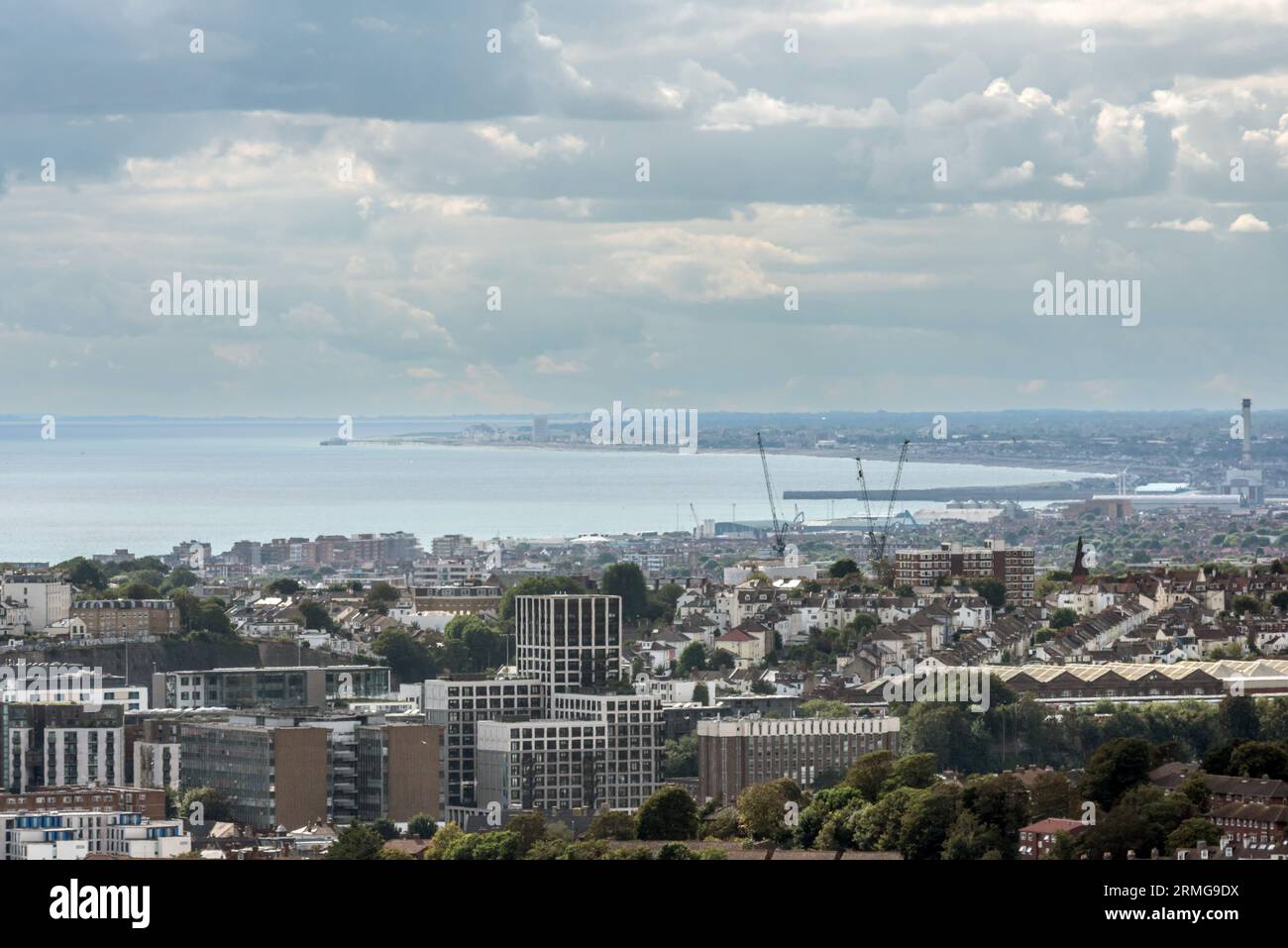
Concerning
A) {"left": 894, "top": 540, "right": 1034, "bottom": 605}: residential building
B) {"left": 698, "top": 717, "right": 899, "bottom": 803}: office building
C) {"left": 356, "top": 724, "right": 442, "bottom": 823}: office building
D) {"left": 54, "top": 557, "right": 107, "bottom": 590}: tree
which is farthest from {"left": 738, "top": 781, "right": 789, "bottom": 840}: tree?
{"left": 54, "top": 557, "right": 107, "bottom": 590}: tree

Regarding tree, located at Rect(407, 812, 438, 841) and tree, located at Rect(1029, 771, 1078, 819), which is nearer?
tree, located at Rect(1029, 771, 1078, 819)

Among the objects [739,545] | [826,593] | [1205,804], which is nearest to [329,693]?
[826,593]

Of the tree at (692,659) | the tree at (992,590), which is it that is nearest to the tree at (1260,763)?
the tree at (692,659)

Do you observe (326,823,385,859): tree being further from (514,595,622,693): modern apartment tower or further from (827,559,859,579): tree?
(827,559,859,579): tree

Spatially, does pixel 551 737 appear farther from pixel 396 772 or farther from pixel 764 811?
pixel 764 811

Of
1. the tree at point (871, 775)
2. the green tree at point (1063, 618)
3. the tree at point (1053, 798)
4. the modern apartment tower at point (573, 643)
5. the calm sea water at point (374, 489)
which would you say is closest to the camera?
the tree at point (1053, 798)

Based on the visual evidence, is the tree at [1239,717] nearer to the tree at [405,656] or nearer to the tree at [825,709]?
the tree at [825,709]
